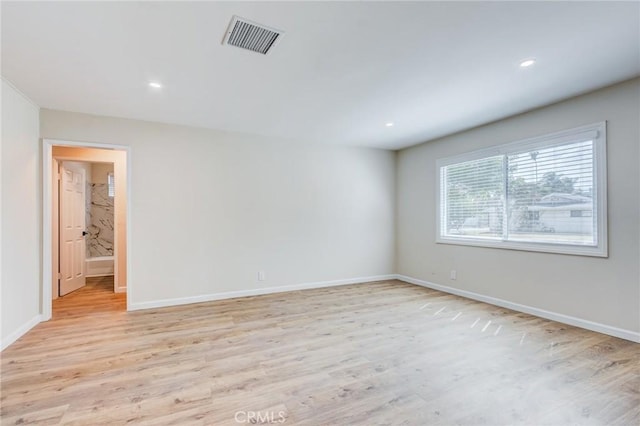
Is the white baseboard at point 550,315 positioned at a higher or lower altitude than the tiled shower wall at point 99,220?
lower

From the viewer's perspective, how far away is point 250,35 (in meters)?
2.16

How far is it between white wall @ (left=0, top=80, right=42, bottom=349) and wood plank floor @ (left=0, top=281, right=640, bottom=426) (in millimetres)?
284

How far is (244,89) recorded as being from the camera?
121 inches

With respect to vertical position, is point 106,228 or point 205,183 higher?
point 205,183

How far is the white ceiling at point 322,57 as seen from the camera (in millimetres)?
1931

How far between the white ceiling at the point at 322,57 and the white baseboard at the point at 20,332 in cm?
243

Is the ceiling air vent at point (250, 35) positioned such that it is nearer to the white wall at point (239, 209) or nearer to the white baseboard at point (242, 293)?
the white wall at point (239, 209)

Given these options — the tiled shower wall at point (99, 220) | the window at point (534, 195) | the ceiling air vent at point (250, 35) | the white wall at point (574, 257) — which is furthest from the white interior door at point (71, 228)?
the window at point (534, 195)

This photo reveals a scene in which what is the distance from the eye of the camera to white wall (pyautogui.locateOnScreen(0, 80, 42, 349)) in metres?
2.84

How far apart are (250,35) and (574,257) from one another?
3927 millimetres

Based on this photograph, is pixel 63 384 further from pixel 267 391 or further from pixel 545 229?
pixel 545 229

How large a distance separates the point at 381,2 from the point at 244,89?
169 centimetres

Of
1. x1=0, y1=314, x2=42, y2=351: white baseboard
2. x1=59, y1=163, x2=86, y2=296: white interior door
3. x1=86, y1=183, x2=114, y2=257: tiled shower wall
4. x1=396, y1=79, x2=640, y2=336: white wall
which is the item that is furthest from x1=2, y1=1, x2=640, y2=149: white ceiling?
x1=86, y1=183, x2=114, y2=257: tiled shower wall

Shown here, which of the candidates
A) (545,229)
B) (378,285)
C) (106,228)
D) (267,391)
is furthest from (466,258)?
(106,228)
